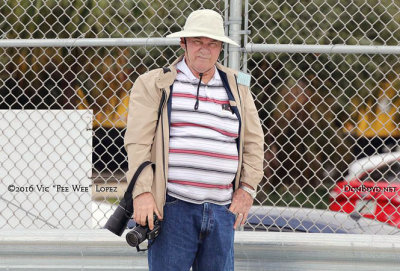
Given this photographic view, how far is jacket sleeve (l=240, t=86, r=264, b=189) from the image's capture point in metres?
3.04

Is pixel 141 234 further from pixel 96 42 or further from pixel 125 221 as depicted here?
pixel 96 42

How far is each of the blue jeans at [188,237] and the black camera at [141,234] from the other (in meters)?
0.04

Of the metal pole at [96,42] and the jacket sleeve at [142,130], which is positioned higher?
the metal pole at [96,42]

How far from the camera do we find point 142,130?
282 cm

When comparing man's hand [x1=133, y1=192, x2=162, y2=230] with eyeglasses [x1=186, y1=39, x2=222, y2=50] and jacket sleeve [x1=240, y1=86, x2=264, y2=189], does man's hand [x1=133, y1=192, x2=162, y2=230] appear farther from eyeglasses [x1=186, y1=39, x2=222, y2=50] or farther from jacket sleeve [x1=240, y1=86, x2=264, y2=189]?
eyeglasses [x1=186, y1=39, x2=222, y2=50]

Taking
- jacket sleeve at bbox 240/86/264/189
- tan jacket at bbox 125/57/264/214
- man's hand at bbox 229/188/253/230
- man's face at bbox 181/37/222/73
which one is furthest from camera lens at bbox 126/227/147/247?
man's face at bbox 181/37/222/73

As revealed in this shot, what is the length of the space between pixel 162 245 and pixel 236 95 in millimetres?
744

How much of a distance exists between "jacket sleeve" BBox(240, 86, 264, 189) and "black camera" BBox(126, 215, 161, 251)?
477mm

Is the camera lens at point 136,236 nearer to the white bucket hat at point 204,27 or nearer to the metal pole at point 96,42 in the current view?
the white bucket hat at point 204,27

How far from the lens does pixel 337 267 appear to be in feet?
11.9

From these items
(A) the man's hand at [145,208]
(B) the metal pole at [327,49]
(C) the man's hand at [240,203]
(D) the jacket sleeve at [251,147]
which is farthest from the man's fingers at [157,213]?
(B) the metal pole at [327,49]

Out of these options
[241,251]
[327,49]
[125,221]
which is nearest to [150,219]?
[125,221]

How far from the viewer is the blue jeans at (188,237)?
9.34ft

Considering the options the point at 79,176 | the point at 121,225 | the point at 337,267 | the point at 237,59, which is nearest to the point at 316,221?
the point at 337,267
